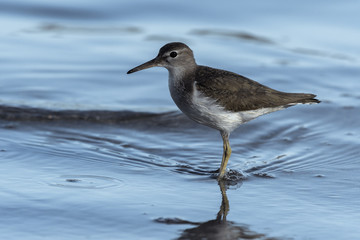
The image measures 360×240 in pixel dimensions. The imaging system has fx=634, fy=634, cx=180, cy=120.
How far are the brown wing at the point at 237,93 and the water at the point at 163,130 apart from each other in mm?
646

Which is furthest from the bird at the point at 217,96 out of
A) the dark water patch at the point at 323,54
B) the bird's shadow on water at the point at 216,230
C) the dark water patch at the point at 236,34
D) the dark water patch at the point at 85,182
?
the dark water patch at the point at 236,34

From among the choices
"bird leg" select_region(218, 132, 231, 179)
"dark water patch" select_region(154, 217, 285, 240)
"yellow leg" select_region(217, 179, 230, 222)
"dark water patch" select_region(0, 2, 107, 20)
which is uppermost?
"dark water patch" select_region(0, 2, 107, 20)

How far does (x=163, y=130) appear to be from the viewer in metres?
8.14

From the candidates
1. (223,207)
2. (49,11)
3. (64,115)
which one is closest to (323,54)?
(64,115)

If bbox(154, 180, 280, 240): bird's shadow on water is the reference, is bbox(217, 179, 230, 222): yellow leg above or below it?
above

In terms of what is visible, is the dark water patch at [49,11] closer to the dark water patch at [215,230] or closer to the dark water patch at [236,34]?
the dark water patch at [236,34]

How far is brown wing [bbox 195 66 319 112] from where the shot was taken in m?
6.75

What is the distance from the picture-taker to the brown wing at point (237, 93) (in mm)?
6754

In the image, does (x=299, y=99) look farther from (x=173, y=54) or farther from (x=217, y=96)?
(x=173, y=54)

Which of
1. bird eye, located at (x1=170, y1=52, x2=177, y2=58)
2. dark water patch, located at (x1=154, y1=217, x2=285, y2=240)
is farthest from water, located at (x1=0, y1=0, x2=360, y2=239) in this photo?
bird eye, located at (x1=170, y1=52, x2=177, y2=58)

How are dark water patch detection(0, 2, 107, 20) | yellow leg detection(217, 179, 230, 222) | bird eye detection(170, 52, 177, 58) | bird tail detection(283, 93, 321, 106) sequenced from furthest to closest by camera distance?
dark water patch detection(0, 2, 107, 20) < bird eye detection(170, 52, 177, 58) < bird tail detection(283, 93, 321, 106) < yellow leg detection(217, 179, 230, 222)

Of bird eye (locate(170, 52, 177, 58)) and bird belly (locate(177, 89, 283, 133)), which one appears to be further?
bird eye (locate(170, 52, 177, 58))

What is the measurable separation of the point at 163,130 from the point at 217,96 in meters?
1.61

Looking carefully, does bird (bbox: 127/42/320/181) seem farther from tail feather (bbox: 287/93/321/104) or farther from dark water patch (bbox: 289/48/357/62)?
dark water patch (bbox: 289/48/357/62)
